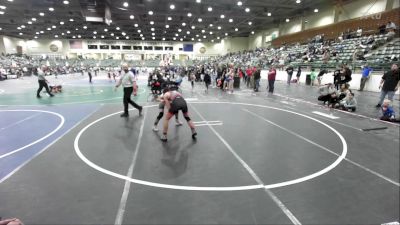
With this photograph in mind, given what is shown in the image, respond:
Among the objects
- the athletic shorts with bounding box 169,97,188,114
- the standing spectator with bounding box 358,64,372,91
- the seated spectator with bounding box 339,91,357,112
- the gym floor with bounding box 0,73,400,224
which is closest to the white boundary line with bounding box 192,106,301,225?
the gym floor with bounding box 0,73,400,224

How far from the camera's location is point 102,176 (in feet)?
14.9

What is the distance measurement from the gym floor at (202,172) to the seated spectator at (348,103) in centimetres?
193

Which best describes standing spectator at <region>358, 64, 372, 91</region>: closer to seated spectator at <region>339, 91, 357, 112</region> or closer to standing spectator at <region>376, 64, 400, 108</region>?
standing spectator at <region>376, 64, 400, 108</region>

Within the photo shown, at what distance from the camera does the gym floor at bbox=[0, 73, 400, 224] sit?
3.45 meters

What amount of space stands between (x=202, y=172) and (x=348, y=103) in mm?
8914

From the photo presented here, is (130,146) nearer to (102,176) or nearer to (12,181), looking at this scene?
(102,176)

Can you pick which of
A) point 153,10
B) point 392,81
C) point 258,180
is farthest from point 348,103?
point 153,10

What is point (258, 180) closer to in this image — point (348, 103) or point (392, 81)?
point (348, 103)

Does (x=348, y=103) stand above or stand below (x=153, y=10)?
below

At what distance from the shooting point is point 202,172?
473 centimetres

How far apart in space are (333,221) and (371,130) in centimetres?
570

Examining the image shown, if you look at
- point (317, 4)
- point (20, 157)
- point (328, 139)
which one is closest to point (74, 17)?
point (317, 4)

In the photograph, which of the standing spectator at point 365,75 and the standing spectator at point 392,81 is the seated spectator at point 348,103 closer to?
the standing spectator at point 392,81

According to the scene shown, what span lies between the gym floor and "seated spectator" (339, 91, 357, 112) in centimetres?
193
